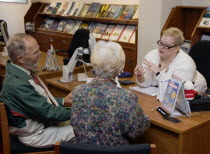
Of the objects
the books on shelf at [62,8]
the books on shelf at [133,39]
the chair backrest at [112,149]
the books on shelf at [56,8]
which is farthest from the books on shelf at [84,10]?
the chair backrest at [112,149]

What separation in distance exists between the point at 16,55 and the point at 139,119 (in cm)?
→ 99

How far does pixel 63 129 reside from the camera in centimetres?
217

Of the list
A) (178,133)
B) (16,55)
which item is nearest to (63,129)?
(16,55)

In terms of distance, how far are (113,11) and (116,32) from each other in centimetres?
41

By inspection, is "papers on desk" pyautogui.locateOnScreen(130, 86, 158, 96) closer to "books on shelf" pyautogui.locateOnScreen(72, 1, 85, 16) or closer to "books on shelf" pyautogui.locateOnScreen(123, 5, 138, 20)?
"books on shelf" pyautogui.locateOnScreen(123, 5, 138, 20)

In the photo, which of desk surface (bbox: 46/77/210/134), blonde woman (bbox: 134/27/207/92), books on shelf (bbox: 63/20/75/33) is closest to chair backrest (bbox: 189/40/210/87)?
blonde woman (bbox: 134/27/207/92)

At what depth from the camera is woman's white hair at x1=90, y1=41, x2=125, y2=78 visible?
5.45 ft

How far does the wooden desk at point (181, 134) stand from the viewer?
6.07 feet

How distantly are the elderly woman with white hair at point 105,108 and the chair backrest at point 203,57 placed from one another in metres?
1.95

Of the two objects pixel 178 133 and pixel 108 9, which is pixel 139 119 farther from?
pixel 108 9

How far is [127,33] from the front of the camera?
17.4 feet

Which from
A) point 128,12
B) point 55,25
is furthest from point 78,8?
point 128,12

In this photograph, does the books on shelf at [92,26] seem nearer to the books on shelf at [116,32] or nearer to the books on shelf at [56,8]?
the books on shelf at [116,32]

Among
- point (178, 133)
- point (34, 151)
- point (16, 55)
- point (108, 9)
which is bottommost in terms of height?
point (34, 151)
